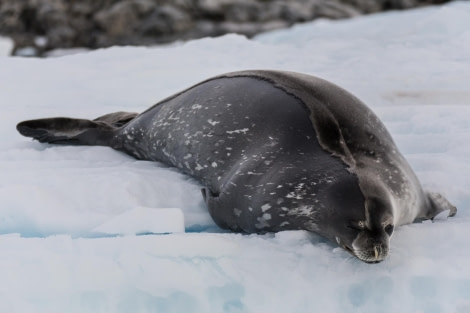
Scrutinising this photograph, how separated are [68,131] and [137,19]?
11001mm

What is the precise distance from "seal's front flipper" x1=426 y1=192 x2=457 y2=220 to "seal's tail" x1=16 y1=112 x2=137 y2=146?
1.64 metres

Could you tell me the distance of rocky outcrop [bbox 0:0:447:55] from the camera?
14430 millimetres

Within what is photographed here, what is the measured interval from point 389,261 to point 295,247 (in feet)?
0.98

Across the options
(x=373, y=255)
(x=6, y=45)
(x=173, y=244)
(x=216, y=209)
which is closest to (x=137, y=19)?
(x=6, y=45)

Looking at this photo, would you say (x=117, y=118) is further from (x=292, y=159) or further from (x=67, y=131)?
(x=292, y=159)

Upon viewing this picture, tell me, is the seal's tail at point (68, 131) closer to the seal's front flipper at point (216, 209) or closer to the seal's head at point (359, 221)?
the seal's front flipper at point (216, 209)

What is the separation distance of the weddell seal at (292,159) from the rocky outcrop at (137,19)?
11.0 metres

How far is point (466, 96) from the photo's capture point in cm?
498

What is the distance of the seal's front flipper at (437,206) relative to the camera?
2.94 meters

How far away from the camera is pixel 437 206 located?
2967 mm

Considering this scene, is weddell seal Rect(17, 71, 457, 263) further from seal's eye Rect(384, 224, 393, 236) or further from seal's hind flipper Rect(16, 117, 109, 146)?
seal's hind flipper Rect(16, 117, 109, 146)

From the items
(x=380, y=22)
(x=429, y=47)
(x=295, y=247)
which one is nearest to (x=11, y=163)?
(x=295, y=247)

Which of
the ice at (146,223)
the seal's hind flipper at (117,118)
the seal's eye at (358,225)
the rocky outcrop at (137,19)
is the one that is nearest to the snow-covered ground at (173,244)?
the ice at (146,223)

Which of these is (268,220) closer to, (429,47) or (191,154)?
(191,154)
